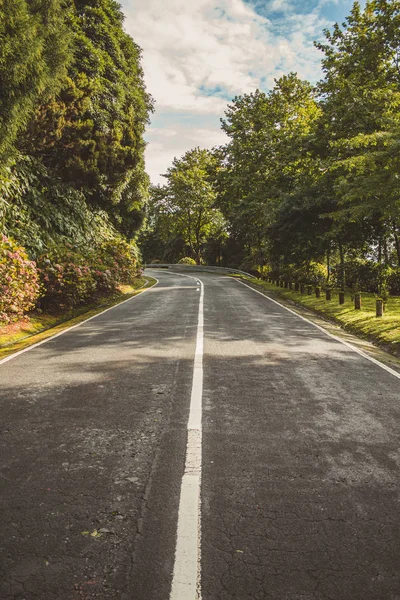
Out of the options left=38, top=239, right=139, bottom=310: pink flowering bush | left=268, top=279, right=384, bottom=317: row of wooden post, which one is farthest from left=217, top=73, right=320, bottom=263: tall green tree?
left=38, top=239, right=139, bottom=310: pink flowering bush

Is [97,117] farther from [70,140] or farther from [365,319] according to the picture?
[365,319]

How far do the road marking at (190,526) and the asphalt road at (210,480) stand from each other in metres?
0.05

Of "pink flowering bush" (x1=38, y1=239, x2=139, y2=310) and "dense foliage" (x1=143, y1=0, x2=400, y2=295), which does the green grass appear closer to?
"dense foliage" (x1=143, y1=0, x2=400, y2=295)

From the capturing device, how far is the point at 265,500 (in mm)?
3236

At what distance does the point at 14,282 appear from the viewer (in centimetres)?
1095

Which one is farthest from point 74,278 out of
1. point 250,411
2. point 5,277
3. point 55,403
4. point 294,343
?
point 250,411

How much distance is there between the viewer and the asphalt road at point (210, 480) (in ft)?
8.11

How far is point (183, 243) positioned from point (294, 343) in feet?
221

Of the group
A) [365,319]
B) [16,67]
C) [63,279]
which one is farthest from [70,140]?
[365,319]

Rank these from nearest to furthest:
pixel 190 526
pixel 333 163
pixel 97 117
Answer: pixel 190 526 < pixel 333 163 < pixel 97 117

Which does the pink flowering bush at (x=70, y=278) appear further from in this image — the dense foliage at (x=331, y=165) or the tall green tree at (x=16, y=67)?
the dense foliage at (x=331, y=165)

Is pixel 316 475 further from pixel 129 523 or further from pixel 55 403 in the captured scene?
pixel 55 403

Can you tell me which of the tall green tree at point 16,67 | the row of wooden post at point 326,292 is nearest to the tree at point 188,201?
the row of wooden post at point 326,292

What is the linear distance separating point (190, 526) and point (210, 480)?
645 mm
